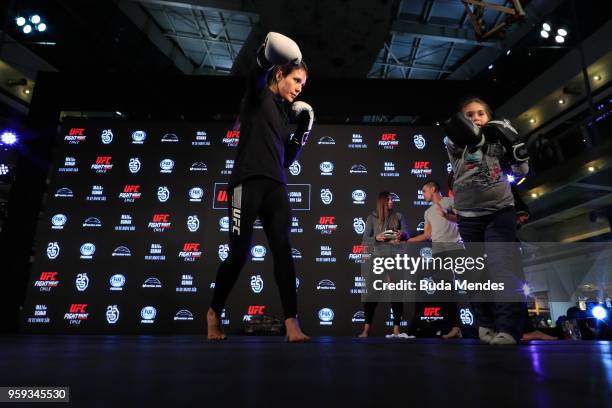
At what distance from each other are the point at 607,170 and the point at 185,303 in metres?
9.05

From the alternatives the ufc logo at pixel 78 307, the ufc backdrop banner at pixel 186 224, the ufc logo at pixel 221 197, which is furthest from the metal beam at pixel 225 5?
the ufc logo at pixel 78 307

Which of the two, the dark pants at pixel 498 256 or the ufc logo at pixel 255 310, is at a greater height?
the dark pants at pixel 498 256

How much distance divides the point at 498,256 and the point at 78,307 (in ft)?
18.9

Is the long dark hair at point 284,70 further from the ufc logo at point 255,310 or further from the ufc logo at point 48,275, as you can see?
the ufc logo at point 48,275

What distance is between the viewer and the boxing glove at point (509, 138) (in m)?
1.99

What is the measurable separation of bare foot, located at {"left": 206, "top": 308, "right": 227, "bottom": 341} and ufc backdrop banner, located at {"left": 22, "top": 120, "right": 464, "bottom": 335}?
3.33 meters

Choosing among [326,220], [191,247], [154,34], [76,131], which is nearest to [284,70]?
[326,220]

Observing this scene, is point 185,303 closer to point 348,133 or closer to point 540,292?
point 348,133

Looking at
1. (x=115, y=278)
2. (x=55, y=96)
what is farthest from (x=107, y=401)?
(x=55, y=96)

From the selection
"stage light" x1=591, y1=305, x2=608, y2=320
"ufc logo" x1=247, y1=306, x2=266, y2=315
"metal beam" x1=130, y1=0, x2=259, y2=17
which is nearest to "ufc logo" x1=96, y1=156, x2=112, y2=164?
"ufc logo" x1=247, y1=306, x2=266, y2=315

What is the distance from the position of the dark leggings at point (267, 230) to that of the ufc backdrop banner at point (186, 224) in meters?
3.39

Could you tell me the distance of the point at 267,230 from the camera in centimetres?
203

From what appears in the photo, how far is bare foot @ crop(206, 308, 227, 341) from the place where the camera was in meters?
2.09

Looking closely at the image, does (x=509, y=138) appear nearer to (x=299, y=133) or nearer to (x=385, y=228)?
(x=299, y=133)
